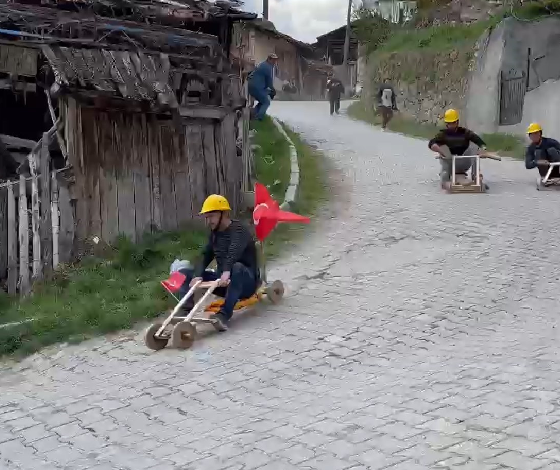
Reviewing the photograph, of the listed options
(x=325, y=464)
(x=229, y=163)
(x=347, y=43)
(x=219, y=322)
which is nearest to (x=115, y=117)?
(x=229, y=163)

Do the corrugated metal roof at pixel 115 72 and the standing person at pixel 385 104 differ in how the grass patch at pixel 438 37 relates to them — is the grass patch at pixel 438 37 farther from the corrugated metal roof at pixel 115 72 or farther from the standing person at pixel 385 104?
the corrugated metal roof at pixel 115 72

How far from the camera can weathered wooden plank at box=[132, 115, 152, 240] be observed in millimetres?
10422

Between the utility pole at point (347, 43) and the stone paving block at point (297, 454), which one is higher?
the utility pole at point (347, 43)

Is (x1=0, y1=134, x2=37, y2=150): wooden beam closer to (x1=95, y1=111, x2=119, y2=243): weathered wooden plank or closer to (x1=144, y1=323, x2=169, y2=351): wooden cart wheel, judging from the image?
(x1=95, y1=111, x2=119, y2=243): weathered wooden plank

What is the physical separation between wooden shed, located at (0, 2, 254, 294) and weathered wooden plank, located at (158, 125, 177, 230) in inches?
0.6

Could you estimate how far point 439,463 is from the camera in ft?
14.5

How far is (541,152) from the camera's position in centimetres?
1305

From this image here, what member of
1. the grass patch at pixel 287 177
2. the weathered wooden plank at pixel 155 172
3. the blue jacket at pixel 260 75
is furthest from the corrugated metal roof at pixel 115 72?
the blue jacket at pixel 260 75

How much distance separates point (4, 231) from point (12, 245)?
1.00 ft

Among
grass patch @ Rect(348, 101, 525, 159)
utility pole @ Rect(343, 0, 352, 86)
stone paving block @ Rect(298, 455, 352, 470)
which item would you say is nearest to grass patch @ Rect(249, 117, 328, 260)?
grass patch @ Rect(348, 101, 525, 159)

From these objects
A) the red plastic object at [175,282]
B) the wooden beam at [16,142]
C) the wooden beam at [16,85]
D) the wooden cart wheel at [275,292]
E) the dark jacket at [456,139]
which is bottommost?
the wooden cart wheel at [275,292]

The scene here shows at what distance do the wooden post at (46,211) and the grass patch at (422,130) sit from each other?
466 inches

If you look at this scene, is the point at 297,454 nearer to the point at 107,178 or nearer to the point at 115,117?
the point at 107,178

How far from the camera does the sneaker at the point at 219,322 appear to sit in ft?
22.6
